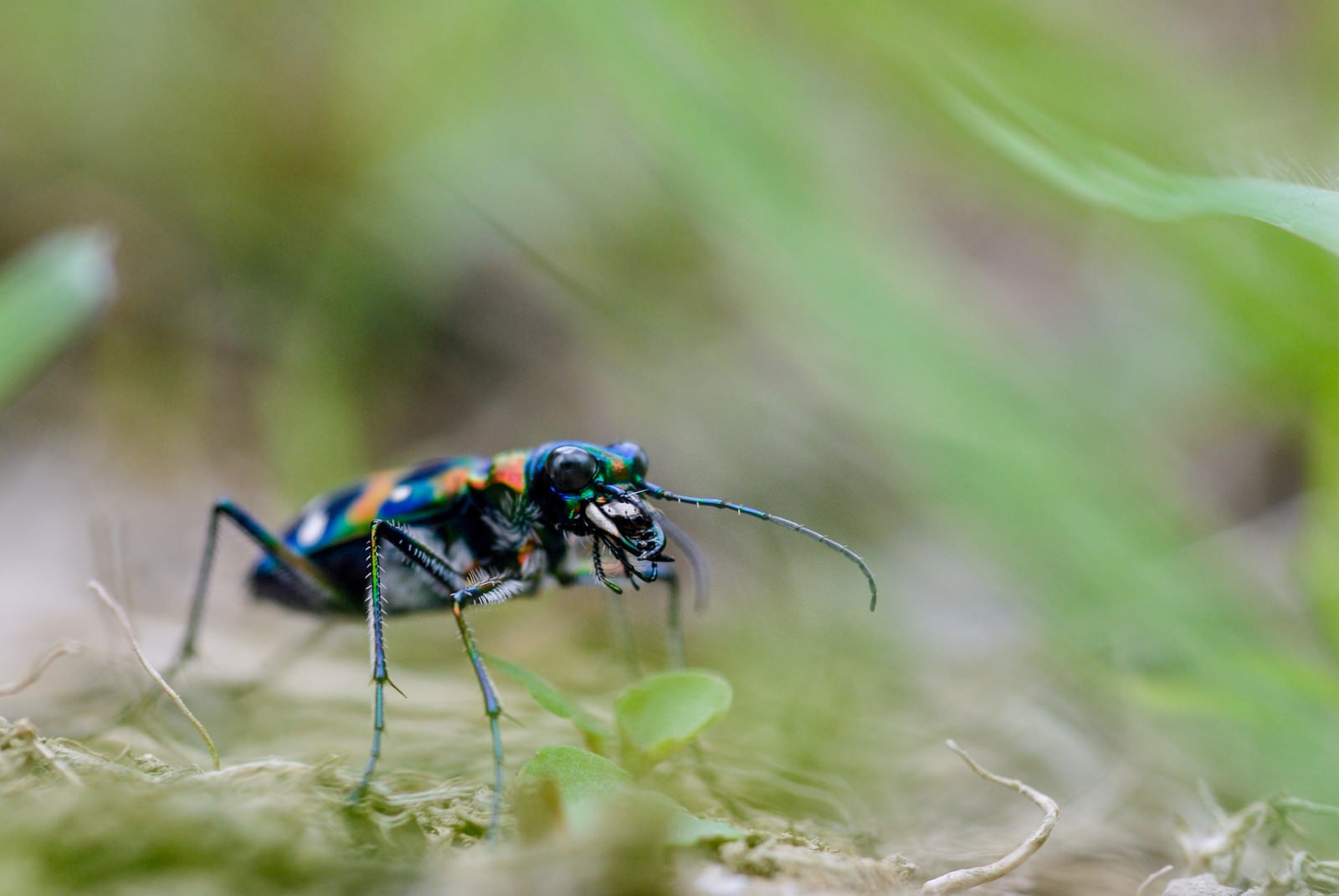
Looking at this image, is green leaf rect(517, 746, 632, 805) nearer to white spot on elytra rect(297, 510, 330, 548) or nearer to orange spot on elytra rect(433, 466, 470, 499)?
orange spot on elytra rect(433, 466, 470, 499)

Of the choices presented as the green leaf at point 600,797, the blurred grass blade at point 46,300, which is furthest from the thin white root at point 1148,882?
the blurred grass blade at point 46,300

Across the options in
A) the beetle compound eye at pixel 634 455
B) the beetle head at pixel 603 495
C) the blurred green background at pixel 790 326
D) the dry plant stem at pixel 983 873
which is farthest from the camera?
the blurred green background at pixel 790 326

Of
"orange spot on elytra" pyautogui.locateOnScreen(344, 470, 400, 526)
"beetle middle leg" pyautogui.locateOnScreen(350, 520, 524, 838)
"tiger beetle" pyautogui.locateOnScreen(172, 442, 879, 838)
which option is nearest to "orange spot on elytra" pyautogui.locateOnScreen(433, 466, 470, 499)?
"tiger beetle" pyautogui.locateOnScreen(172, 442, 879, 838)

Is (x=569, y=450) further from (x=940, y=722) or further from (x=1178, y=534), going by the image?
(x=1178, y=534)

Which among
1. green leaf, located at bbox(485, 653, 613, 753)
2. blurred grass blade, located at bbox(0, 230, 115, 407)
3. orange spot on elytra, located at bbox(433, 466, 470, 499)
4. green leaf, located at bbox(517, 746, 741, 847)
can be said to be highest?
blurred grass blade, located at bbox(0, 230, 115, 407)

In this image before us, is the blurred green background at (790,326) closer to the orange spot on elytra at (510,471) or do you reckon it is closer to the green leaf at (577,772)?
the orange spot on elytra at (510,471)
